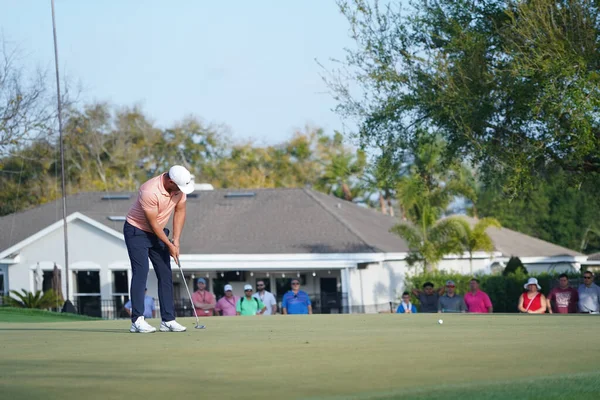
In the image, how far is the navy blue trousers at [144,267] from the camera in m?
8.91

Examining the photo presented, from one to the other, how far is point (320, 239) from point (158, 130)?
111ft

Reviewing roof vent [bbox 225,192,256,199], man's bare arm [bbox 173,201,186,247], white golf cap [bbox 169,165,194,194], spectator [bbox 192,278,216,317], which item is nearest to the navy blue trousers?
man's bare arm [bbox 173,201,186,247]

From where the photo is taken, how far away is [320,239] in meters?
34.7

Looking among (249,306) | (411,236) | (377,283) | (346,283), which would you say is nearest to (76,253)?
(346,283)

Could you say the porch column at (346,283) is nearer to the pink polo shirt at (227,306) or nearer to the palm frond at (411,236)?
the palm frond at (411,236)

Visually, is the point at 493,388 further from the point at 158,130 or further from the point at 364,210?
the point at 158,130

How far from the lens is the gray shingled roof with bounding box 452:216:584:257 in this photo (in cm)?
4491

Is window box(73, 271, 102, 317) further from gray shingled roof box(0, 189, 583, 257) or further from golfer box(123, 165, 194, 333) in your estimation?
golfer box(123, 165, 194, 333)

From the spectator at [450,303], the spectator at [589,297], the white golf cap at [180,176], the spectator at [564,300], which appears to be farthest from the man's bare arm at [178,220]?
the spectator at [450,303]

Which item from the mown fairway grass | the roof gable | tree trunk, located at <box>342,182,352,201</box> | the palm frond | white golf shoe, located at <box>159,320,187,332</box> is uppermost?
tree trunk, located at <box>342,182,352,201</box>

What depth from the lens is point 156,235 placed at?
8.88 meters

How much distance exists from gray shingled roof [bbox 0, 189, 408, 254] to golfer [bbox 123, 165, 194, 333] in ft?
80.1

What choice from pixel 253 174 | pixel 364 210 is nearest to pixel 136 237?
pixel 364 210

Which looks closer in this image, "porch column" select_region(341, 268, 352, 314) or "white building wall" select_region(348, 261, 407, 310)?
"porch column" select_region(341, 268, 352, 314)
